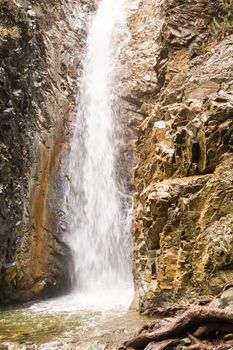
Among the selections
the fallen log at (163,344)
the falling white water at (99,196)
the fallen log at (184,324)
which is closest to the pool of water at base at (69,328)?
the fallen log at (184,324)

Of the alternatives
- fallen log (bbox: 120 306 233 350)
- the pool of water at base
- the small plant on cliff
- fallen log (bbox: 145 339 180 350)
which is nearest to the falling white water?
the pool of water at base

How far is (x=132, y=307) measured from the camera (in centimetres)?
995

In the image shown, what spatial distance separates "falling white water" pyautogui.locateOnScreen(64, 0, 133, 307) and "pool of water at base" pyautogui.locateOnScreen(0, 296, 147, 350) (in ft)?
5.42

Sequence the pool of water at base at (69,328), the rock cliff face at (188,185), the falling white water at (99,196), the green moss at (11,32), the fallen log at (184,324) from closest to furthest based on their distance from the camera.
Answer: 1. the fallen log at (184,324)
2. the pool of water at base at (69,328)
3. the rock cliff face at (188,185)
4. the falling white water at (99,196)
5. the green moss at (11,32)

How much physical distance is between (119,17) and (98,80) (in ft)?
18.1

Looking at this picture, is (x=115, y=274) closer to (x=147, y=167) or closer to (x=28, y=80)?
(x=147, y=167)

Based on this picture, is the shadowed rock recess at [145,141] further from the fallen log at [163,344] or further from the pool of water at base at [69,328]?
the fallen log at [163,344]

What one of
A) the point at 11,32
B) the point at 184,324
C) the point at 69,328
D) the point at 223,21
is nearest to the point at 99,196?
the point at 11,32

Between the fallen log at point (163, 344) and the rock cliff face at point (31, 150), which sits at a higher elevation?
the rock cliff face at point (31, 150)

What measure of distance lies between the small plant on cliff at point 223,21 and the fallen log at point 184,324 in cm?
958

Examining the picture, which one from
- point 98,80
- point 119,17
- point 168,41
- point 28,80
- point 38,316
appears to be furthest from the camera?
point 119,17

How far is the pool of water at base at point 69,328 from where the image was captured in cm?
693

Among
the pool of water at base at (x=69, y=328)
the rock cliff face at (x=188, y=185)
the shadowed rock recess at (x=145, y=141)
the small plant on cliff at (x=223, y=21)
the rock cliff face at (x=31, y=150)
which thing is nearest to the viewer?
the pool of water at base at (x=69, y=328)

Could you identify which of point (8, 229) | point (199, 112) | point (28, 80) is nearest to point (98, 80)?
point (28, 80)
